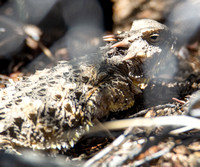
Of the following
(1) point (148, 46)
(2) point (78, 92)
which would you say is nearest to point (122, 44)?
(1) point (148, 46)

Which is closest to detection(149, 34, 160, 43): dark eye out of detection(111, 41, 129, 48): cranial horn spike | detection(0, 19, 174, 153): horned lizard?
detection(0, 19, 174, 153): horned lizard

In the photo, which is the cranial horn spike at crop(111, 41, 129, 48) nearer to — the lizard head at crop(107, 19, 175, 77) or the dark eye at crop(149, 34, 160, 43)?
the lizard head at crop(107, 19, 175, 77)

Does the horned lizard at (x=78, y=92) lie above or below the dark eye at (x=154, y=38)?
below

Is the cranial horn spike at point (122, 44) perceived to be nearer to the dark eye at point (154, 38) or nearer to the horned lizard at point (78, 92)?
the horned lizard at point (78, 92)

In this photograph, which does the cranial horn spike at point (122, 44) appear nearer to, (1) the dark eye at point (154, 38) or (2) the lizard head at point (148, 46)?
(2) the lizard head at point (148, 46)

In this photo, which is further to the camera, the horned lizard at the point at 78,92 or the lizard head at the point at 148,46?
the lizard head at the point at 148,46

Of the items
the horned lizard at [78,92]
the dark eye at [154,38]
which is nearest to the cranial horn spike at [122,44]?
the horned lizard at [78,92]

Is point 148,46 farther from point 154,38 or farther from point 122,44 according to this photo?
point 122,44

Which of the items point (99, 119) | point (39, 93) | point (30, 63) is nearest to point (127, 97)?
point (99, 119)

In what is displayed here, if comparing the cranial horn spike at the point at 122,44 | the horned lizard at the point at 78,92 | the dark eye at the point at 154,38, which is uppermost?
the cranial horn spike at the point at 122,44

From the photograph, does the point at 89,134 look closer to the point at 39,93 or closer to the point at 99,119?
the point at 99,119
